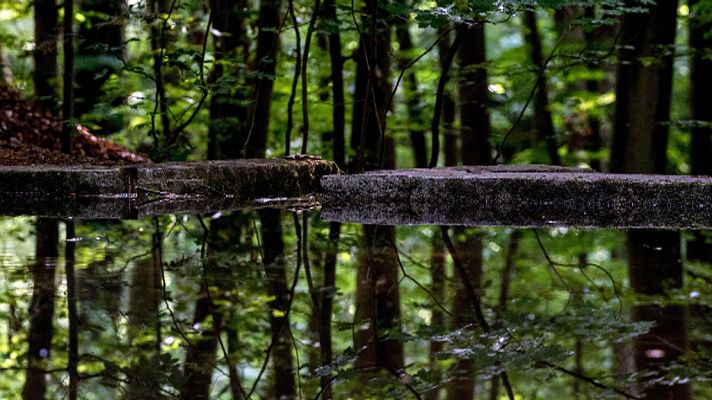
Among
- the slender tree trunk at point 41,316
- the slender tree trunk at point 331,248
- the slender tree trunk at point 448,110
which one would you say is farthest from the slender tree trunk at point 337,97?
the slender tree trunk at point 41,316

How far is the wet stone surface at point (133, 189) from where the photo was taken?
570cm

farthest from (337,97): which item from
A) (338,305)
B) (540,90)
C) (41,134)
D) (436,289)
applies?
(338,305)

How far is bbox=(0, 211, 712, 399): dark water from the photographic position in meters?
2.08

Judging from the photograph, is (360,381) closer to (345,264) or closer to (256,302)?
(256,302)

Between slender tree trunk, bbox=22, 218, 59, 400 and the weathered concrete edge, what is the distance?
1.93 metres

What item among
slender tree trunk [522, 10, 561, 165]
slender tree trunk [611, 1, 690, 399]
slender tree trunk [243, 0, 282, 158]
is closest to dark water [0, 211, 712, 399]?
slender tree trunk [243, 0, 282, 158]

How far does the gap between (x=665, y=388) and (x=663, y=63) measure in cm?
836

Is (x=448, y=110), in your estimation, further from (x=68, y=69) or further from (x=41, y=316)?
(x=41, y=316)

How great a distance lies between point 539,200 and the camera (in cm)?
570

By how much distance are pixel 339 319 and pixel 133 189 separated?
3452 millimetres

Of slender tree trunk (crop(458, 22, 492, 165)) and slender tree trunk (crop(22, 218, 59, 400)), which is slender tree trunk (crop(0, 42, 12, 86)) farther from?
slender tree trunk (crop(22, 218, 59, 400))

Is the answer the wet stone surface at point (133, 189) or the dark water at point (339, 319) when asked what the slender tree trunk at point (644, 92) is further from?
the dark water at point (339, 319)

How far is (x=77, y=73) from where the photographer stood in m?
12.8

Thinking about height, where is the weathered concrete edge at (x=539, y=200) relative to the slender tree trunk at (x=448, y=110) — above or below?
below
